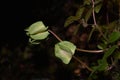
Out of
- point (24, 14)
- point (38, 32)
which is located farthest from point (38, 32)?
point (24, 14)

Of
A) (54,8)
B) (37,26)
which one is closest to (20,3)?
(54,8)

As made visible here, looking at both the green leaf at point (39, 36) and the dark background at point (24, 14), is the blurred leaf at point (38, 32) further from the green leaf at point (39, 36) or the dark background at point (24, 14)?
the dark background at point (24, 14)

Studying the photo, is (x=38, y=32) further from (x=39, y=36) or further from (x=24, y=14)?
(x=24, y=14)

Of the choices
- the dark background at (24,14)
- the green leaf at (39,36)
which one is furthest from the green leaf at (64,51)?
the dark background at (24,14)

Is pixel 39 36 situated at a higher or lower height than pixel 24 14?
higher

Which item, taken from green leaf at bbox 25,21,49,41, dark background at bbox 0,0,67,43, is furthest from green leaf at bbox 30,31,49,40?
dark background at bbox 0,0,67,43

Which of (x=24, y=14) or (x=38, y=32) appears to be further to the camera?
(x=24, y=14)

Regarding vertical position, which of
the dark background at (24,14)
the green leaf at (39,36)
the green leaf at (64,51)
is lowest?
the dark background at (24,14)

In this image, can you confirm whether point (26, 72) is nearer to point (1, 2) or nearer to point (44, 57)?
point (44, 57)
